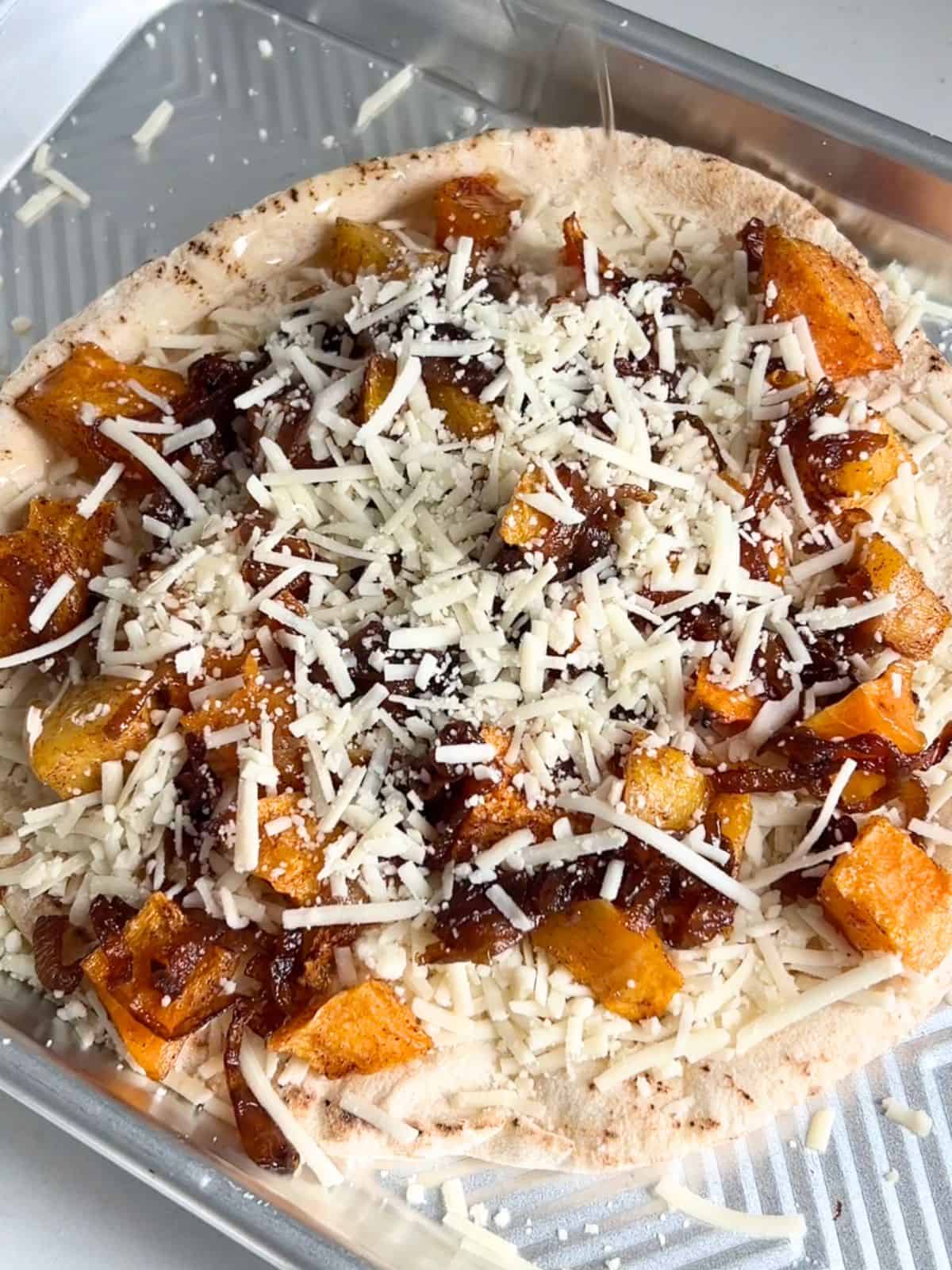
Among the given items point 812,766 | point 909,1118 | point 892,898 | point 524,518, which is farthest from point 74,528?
point 909,1118

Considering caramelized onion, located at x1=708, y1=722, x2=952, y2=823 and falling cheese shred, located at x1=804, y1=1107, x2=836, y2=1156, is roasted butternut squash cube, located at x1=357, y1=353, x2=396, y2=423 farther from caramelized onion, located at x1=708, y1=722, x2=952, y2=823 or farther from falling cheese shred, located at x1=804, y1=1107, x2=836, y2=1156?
falling cheese shred, located at x1=804, y1=1107, x2=836, y2=1156

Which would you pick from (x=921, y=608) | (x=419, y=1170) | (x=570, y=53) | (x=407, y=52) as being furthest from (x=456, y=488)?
(x=407, y=52)

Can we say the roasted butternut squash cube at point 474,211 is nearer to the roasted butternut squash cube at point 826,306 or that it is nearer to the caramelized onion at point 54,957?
the roasted butternut squash cube at point 826,306

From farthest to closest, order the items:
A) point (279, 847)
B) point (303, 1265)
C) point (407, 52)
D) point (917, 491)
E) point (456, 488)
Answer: point (407, 52), point (917, 491), point (456, 488), point (279, 847), point (303, 1265)

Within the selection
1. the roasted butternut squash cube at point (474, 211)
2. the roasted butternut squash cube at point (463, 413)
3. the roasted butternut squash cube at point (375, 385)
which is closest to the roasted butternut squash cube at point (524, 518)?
the roasted butternut squash cube at point (463, 413)

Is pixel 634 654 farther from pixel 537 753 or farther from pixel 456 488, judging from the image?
pixel 456 488
